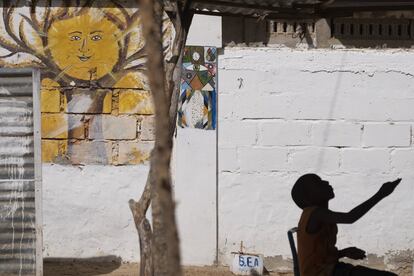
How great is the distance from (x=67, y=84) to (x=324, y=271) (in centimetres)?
390

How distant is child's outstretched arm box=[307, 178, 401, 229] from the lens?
16.1 feet

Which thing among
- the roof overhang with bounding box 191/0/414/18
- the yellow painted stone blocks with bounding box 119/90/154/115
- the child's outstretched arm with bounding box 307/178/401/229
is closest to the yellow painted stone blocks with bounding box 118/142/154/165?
the yellow painted stone blocks with bounding box 119/90/154/115

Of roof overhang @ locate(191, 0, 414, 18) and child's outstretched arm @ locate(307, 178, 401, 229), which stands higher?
roof overhang @ locate(191, 0, 414, 18)

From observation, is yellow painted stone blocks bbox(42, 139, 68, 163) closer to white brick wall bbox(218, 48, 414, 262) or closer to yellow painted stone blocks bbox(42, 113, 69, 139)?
yellow painted stone blocks bbox(42, 113, 69, 139)

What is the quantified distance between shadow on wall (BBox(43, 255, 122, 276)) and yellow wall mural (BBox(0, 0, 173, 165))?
871 millimetres

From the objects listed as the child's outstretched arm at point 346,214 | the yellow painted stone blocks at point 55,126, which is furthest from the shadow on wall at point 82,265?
the child's outstretched arm at point 346,214

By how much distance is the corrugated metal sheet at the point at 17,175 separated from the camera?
6906mm

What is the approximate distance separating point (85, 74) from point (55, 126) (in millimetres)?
536

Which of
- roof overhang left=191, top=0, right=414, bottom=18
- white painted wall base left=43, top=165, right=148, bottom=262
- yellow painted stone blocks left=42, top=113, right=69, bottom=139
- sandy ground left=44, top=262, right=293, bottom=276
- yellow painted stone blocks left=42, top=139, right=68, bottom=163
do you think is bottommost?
sandy ground left=44, top=262, right=293, bottom=276

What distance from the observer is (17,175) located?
6.96 meters

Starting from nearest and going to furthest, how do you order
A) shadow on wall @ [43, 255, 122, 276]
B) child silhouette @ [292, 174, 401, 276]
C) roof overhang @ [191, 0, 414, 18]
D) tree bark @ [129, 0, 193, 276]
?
tree bark @ [129, 0, 193, 276] < child silhouette @ [292, 174, 401, 276] < roof overhang @ [191, 0, 414, 18] < shadow on wall @ [43, 255, 122, 276]

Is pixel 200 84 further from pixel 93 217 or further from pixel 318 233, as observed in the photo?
pixel 318 233

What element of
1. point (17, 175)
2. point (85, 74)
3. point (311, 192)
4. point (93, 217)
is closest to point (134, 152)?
point (93, 217)

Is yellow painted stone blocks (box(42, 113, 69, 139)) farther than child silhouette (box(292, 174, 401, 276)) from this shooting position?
Yes
